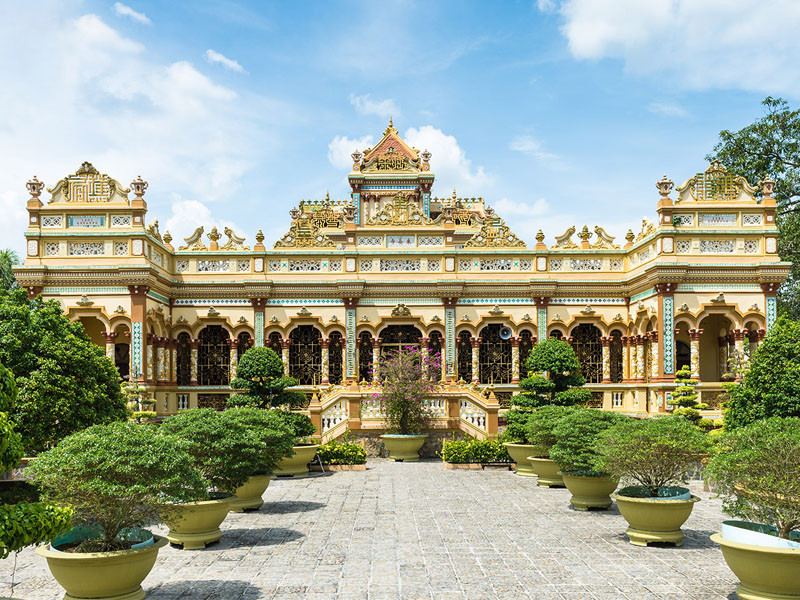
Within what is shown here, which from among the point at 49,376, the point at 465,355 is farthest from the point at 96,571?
the point at 465,355

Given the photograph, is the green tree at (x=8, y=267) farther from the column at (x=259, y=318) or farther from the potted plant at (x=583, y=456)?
the potted plant at (x=583, y=456)

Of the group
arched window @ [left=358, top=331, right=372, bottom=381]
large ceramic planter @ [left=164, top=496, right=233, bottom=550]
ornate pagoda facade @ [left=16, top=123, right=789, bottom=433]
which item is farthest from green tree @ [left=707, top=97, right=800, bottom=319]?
large ceramic planter @ [left=164, top=496, right=233, bottom=550]

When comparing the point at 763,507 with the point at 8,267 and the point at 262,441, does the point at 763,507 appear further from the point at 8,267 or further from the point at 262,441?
the point at 8,267

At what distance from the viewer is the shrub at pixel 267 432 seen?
12.1m

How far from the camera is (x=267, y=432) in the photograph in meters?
12.1

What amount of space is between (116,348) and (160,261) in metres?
3.83

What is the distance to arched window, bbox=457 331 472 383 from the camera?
85.8 ft

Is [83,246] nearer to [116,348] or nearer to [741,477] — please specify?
[116,348]

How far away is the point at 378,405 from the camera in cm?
2166

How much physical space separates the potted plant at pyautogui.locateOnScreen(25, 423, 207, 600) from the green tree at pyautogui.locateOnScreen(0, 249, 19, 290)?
3340cm

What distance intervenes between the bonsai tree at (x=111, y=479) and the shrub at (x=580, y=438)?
700 cm

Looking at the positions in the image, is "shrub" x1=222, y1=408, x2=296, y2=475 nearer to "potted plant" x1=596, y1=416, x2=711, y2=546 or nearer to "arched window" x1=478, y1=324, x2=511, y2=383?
"potted plant" x1=596, y1=416, x2=711, y2=546

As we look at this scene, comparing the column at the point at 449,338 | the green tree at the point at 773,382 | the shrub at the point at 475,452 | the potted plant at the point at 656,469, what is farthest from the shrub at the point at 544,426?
the column at the point at 449,338

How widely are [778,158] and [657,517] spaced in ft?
94.4
